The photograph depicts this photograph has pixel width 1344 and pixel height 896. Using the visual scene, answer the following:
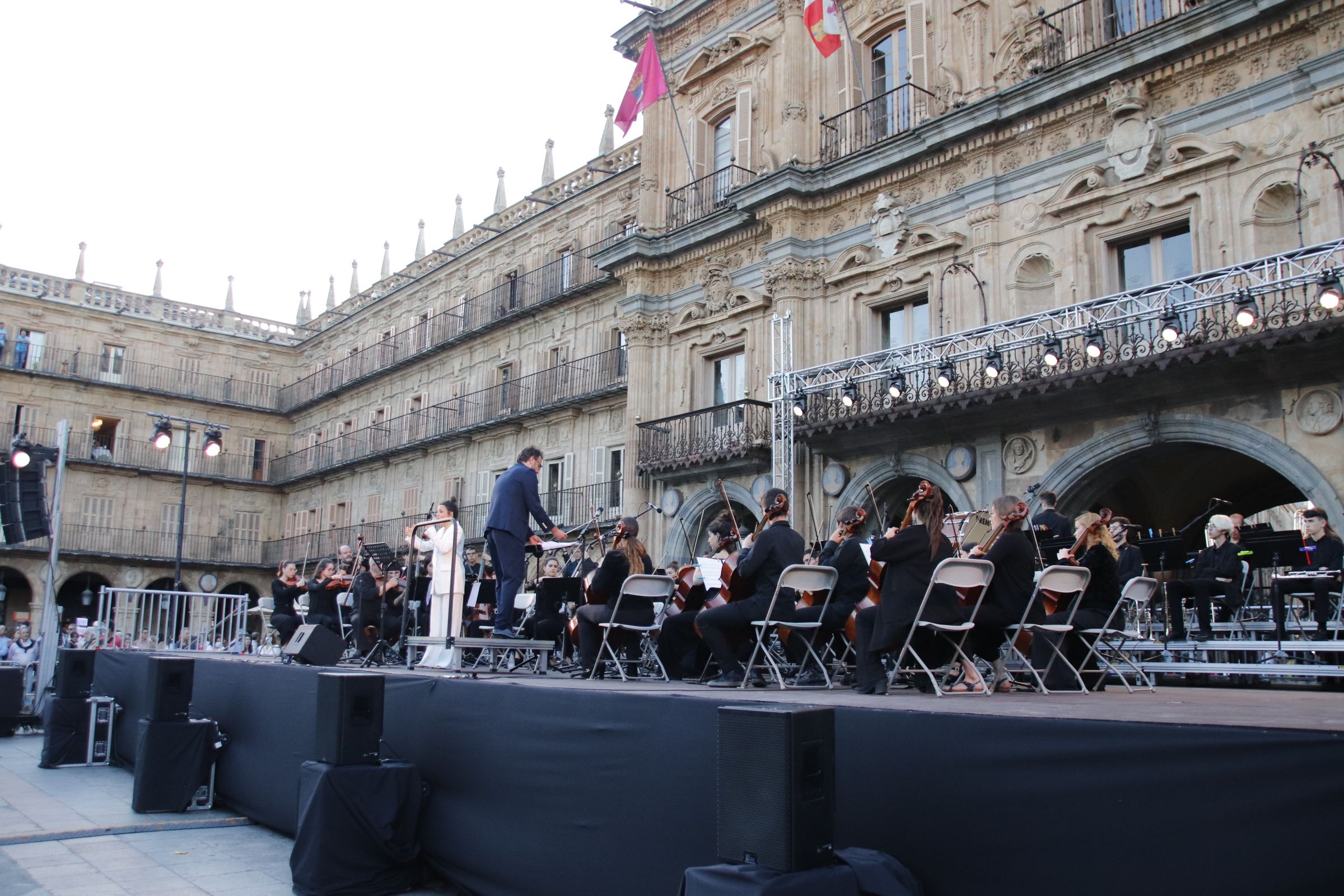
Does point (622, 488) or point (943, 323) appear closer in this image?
point (943, 323)

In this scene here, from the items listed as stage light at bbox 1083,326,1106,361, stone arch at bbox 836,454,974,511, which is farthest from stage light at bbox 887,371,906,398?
stage light at bbox 1083,326,1106,361

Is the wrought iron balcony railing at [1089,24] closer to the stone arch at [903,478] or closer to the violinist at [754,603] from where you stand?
the stone arch at [903,478]

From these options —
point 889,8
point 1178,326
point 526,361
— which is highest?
point 889,8

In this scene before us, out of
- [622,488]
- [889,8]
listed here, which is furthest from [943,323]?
[622,488]

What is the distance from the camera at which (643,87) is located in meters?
21.4

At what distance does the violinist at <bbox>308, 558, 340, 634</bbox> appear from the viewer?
481 inches

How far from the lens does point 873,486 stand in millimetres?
17562

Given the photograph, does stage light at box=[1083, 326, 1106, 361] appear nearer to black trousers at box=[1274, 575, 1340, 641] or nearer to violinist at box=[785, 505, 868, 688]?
black trousers at box=[1274, 575, 1340, 641]

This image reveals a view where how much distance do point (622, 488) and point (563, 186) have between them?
35.0 ft

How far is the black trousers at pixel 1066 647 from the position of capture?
7254 mm

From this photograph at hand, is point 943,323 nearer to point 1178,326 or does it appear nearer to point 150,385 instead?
point 1178,326

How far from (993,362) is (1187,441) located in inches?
107

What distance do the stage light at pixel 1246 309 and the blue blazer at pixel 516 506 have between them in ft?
28.8

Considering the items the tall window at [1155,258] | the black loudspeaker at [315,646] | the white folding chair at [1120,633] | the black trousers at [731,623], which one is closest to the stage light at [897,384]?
the tall window at [1155,258]
